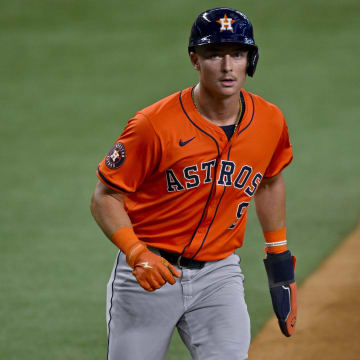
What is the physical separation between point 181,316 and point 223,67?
1.20 metres

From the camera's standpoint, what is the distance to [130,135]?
11.9ft

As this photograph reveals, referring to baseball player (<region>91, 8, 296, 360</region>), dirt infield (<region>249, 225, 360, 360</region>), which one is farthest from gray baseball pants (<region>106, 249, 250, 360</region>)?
dirt infield (<region>249, 225, 360, 360</region>)

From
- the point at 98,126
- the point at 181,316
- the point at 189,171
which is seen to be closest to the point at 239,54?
the point at 189,171

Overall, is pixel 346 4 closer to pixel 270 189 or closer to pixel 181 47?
pixel 181 47

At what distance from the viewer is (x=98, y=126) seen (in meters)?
9.57

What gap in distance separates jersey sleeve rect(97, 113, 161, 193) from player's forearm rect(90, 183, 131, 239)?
58mm

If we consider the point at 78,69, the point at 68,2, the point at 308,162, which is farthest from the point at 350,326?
the point at 68,2

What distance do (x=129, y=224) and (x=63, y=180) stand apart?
458cm

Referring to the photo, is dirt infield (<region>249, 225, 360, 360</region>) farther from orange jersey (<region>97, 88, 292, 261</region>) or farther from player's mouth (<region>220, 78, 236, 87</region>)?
player's mouth (<region>220, 78, 236, 87</region>)

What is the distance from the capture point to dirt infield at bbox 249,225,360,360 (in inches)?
200

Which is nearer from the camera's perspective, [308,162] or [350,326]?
[350,326]

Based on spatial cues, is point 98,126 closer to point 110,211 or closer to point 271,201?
point 271,201

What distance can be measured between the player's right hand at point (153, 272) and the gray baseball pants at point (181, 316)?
283 millimetres

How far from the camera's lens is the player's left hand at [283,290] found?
13.8 feet
